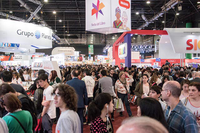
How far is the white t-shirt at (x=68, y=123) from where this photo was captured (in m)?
A: 1.86

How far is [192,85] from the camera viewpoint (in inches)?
103

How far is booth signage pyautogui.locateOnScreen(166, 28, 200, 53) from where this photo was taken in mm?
10359

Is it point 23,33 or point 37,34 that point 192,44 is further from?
point 23,33

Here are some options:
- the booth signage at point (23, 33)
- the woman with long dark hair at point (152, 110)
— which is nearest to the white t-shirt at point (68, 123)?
the woman with long dark hair at point (152, 110)

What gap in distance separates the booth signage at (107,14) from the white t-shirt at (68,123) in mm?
3788

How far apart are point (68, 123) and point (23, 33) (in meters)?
6.53

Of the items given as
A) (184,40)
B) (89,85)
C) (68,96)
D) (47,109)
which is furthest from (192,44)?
(68,96)

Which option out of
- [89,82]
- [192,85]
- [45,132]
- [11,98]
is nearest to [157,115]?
[192,85]

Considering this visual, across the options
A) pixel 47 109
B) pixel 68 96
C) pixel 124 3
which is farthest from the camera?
pixel 124 3

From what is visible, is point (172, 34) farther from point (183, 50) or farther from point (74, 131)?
point (74, 131)

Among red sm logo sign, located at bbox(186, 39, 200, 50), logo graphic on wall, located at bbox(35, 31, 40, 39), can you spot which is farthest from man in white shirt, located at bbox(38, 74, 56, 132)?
red sm logo sign, located at bbox(186, 39, 200, 50)

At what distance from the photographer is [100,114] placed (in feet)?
6.93

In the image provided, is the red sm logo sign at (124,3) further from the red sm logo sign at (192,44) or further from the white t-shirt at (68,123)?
the red sm logo sign at (192,44)

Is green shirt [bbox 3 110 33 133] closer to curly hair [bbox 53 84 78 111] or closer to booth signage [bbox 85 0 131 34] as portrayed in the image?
curly hair [bbox 53 84 78 111]
